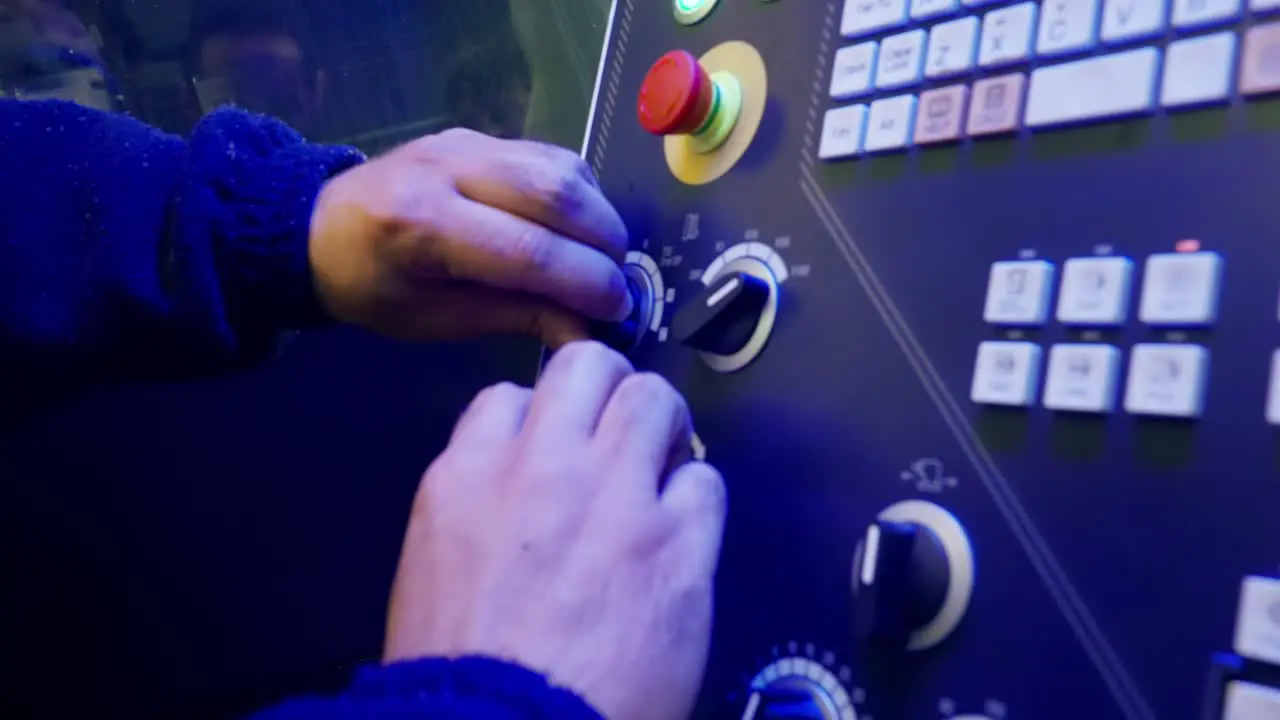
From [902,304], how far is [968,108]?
0.28 feet

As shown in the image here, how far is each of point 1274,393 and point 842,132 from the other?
22 centimetres

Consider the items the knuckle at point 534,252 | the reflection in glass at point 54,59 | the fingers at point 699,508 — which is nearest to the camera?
the fingers at point 699,508

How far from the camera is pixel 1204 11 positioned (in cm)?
35

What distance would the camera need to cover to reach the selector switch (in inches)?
20.3

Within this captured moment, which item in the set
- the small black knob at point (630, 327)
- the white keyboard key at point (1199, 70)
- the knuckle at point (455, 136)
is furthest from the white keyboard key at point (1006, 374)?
the knuckle at point (455, 136)

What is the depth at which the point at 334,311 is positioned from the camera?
1.89 feet

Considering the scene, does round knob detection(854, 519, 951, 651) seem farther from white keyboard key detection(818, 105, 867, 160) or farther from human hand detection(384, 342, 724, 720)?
white keyboard key detection(818, 105, 867, 160)

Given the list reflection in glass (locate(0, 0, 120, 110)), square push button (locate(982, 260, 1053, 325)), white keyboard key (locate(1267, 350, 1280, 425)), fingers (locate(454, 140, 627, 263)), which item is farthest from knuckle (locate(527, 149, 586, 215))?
reflection in glass (locate(0, 0, 120, 110))

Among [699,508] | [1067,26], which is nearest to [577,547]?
[699,508]

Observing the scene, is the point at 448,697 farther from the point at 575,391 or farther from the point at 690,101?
the point at 690,101

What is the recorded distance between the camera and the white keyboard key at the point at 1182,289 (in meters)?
0.33

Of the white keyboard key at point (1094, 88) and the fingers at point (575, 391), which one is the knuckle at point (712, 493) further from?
the white keyboard key at point (1094, 88)

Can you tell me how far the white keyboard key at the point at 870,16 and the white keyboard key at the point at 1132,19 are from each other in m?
0.10

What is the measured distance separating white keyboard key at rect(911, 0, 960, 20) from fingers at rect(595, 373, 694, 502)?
0.20 meters
